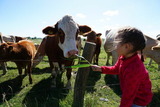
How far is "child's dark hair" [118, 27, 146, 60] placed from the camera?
63.3 inches

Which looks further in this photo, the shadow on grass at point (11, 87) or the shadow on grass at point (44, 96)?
the shadow on grass at point (11, 87)

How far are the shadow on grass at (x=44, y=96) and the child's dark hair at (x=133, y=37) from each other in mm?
2166

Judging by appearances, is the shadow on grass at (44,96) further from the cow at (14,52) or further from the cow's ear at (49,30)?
the cow's ear at (49,30)

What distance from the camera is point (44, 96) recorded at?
419 centimetres

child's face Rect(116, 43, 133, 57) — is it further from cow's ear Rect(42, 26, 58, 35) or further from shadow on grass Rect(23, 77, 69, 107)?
cow's ear Rect(42, 26, 58, 35)

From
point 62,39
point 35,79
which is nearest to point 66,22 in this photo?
point 62,39

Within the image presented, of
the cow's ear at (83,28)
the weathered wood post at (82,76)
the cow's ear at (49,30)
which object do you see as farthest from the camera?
the cow's ear at (83,28)

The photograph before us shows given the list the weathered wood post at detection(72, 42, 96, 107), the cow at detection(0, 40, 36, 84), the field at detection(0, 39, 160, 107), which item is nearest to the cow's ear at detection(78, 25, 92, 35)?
the field at detection(0, 39, 160, 107)

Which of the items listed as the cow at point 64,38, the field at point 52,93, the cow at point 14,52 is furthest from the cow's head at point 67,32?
the cow at point 14,52

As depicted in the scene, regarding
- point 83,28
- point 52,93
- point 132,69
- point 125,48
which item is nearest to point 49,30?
point 83,28

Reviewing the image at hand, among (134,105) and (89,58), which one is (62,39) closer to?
(89,58)

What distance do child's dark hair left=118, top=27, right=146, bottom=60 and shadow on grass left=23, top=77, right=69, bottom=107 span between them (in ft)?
7.11

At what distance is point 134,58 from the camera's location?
1.67 metres

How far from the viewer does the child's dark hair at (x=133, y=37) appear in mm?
1608
